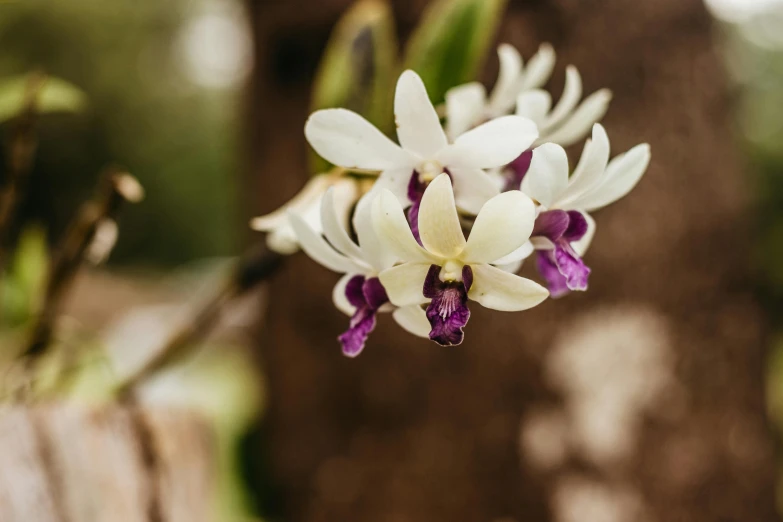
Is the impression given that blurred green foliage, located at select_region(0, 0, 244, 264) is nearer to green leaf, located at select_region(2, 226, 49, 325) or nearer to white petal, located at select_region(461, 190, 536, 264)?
green leaf, located at select_region(2, 226, 49, 325)

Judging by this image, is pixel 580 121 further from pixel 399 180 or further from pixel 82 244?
pixel 82 244

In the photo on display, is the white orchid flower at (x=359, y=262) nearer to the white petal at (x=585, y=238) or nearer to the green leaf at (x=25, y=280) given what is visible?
the white petal at (x=585, y=238)

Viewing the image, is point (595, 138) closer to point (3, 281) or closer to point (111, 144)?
point (3, 281)

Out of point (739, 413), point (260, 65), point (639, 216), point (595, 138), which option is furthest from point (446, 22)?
point (260, 65)

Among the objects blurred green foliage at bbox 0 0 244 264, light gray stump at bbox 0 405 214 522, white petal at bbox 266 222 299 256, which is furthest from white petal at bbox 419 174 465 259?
blurred green foliage at bbox 0 0 244 264

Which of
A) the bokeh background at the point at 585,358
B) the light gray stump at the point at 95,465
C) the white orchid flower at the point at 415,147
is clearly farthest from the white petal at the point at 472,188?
the bokeh background at the point at 585,358

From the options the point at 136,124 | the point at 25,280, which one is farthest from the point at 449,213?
the point at 136,124
